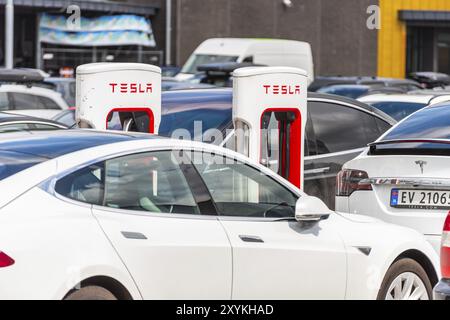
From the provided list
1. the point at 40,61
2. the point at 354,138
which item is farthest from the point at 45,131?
the point at 40,61

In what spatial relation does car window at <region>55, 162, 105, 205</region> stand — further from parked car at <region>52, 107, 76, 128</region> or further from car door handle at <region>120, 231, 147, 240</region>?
parked car at <region>52, 107, 76, 128</region>

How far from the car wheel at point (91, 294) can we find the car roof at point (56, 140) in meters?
0.77

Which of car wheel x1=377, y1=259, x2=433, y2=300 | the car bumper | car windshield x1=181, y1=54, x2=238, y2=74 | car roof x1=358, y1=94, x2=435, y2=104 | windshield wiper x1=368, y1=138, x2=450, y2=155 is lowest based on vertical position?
car wheel x1=377, y1=259, x2=433, y2=300

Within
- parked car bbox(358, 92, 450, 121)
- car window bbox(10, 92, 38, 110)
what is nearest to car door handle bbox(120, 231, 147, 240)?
parked car bbox(358, 92, 450, 121)

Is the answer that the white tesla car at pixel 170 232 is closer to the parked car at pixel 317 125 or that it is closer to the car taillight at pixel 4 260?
the car taillight at pixel 4 260

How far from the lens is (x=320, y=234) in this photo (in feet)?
21.9

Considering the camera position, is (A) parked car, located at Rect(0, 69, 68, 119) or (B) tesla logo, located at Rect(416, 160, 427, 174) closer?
(B) tesla logo, located at Rect(416, 160, 427, 174)

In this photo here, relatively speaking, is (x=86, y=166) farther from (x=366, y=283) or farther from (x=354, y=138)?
(x=354, y=138)

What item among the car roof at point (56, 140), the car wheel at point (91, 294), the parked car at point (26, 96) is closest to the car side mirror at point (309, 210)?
the car roof at point (56, 140)

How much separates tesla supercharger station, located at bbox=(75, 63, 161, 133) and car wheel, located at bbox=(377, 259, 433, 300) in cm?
269

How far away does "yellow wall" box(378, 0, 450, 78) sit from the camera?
46125 millimetres

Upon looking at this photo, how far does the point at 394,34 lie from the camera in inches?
1839

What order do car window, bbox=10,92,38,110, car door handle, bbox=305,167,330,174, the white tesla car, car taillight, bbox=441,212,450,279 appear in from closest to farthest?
1. the white tesla car
2. car taillight, bbox=441,212,450,279
3. car door handle, bbox=305,167,330,174
4. car window, bbox=10,92,38,110

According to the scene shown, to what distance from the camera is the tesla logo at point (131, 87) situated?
8852 millimetres
